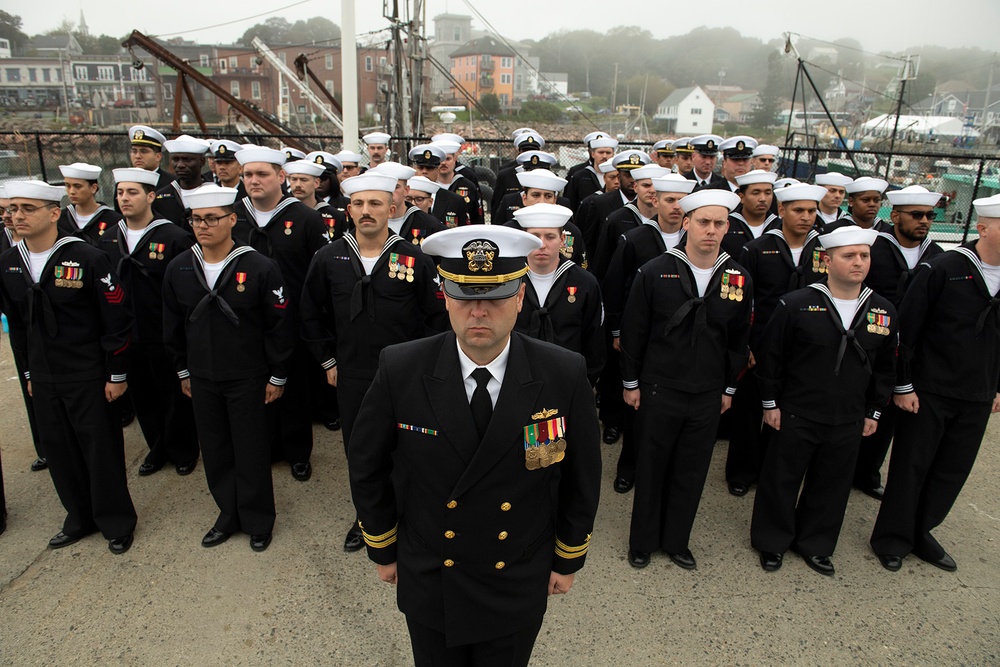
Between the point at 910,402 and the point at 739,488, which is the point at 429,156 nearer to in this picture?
the point at 739,488

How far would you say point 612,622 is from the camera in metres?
3.63

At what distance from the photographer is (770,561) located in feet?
13.6

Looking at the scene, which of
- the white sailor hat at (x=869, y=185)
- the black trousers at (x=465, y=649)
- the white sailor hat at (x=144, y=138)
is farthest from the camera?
the white sailor hat at (x=144, y=138)

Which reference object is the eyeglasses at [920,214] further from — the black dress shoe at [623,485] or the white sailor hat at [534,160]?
the white sailor hat at [534,160]

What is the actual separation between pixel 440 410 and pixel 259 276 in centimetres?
251

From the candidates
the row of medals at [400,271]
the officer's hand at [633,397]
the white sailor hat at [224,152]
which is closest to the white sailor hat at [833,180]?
the officer's hand at [633,397]

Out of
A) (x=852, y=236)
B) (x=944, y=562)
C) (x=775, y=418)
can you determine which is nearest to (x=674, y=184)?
(x=852, y=236)

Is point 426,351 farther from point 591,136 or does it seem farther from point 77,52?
point 77,52

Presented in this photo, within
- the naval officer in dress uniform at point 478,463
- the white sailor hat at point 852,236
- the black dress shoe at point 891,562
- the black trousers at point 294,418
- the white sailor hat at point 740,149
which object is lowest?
the black dress shoe at point 891,562

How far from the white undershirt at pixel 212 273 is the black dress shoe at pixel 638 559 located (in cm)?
313

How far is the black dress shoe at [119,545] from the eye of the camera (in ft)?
13.7

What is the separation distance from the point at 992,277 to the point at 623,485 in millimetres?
2760

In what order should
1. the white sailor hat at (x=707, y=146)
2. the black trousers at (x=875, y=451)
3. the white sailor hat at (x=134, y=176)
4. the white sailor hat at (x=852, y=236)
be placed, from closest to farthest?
1. the white sailor hat at (x=852, y=236)
2. the black trousers at (x=875, y=451)
3. the white sailor hat at (x=134, y=176)
4. the white sailor hat at (x=707, y=146)

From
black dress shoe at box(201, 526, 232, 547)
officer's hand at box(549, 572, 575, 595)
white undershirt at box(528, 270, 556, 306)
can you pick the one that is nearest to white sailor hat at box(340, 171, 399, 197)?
white undershirt at box(528, 270, 556, 306)
